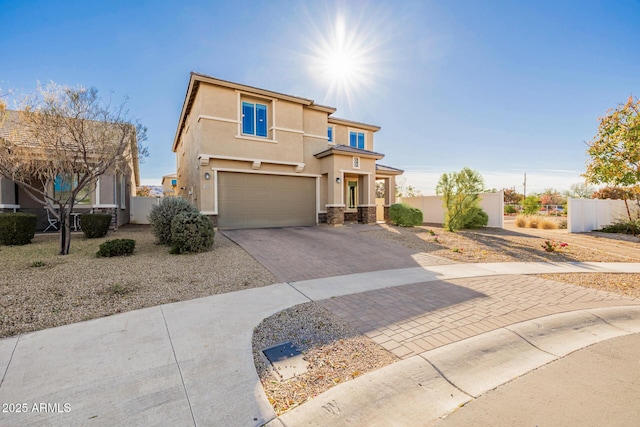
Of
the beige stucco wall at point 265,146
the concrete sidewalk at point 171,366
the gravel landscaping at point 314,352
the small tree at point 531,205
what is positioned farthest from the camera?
the small tree at point 531,205

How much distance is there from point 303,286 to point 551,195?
50.8 meters

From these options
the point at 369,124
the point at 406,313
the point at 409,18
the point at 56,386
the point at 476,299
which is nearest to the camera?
the point at 56,386

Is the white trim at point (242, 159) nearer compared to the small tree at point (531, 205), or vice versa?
the white trim at point (242, 159)

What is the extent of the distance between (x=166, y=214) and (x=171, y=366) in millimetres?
7378

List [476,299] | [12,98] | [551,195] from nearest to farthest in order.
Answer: [476,299] → [12,98] → [551,195]

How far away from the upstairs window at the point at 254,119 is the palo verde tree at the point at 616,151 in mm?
16404

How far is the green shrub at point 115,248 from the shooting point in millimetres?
7754

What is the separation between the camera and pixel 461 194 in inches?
569

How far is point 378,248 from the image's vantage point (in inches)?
396

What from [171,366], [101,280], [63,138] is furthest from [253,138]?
[171,366]

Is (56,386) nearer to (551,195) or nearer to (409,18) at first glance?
(409,18)

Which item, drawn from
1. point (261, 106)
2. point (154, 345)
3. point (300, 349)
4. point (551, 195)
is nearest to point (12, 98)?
point (261, 106)

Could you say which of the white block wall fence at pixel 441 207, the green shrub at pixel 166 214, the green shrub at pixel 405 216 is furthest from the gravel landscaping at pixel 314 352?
the white block wall fence at pixel 441 207

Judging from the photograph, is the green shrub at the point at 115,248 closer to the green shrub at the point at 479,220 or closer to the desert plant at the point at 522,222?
the green shrub at the point at 479,220
